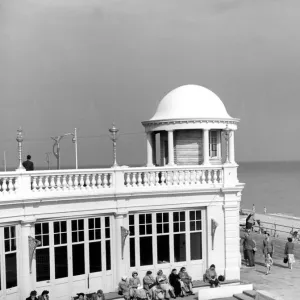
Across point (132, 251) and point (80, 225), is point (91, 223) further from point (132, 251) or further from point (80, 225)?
point (132, 251)

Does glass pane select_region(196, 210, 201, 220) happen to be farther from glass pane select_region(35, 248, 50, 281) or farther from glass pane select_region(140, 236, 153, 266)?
glass pane select_region(35, 248, 50, 281)

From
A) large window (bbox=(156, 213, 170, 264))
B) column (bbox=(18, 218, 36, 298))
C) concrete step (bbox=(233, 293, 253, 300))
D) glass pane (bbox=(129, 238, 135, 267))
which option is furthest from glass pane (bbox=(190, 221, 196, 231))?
column (bbox=(18, 218, 36, 298))

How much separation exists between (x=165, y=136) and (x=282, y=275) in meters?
7.15

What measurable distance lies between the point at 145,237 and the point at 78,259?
247 cm

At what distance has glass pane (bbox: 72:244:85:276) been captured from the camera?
1834cm

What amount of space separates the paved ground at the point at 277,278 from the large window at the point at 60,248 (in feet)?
21.8

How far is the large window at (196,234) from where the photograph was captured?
2016cm

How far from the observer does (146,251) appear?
19.6 m

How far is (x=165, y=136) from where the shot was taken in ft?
77.3

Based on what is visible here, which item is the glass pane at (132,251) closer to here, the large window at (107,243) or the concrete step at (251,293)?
the large window at (107,243)

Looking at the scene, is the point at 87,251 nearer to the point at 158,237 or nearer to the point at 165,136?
the point at 158,237

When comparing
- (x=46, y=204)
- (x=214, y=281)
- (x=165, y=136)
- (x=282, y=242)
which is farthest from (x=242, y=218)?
(x=46, y=204)

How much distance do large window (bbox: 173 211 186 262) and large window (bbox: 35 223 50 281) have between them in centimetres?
455

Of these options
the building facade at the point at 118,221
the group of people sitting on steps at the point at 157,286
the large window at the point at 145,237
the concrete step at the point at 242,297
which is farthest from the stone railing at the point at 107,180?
the concrete step at the point at 242,297
